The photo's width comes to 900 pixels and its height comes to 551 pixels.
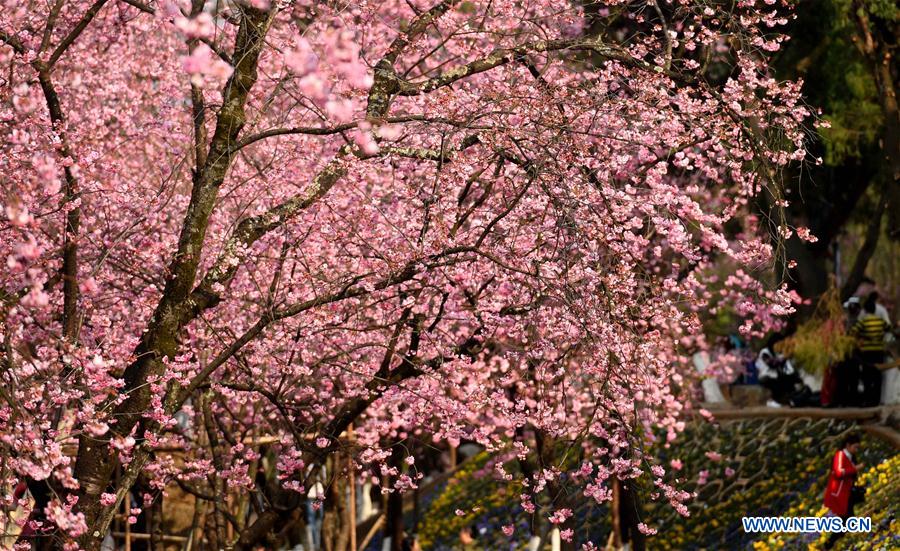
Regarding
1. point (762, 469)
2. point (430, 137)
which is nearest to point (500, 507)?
point (762, 469)

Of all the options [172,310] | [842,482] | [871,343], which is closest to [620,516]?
[871,343]

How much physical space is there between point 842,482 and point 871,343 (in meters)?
4.71

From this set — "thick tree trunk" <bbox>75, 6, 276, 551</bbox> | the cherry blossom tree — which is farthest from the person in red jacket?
"thick tree trunk" <bbox>75, 6, 276, 551</bbox>

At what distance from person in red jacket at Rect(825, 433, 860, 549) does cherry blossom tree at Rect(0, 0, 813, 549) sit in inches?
139

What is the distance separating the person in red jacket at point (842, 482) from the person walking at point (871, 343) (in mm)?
4272

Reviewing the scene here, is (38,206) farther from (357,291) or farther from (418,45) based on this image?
(418,45)

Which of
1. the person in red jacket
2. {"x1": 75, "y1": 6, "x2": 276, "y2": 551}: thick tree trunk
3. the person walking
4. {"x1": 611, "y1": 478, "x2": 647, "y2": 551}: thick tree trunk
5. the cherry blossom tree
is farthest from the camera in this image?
{"x1": 611, "y1": 478, "x2": 647, "y2": 551}: thick tree trunk

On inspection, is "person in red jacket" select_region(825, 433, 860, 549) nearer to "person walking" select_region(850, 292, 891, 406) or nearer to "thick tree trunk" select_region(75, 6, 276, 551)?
"person walking" select_region(850, 292, 891, 406)

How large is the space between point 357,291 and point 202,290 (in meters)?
1.13

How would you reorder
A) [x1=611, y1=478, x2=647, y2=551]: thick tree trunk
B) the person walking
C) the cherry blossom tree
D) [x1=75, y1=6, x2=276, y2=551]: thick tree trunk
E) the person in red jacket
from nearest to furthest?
1. the cherry blossom tree
2. [x1=75, y1=6, x2=276, y2=551]: thick tree trunk
3. the person in red jacket
4. the person walking
5. [x1=611, y1=478, x2=647, y2=551]: thick tree trunk

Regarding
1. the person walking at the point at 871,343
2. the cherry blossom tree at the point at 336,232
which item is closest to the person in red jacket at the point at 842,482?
the cherry blossom tree at the point at 336,232

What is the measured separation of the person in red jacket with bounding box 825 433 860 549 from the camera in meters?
14.9

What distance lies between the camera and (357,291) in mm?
9281

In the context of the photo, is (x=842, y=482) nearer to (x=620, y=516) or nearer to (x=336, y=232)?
(x=620, y=516)
